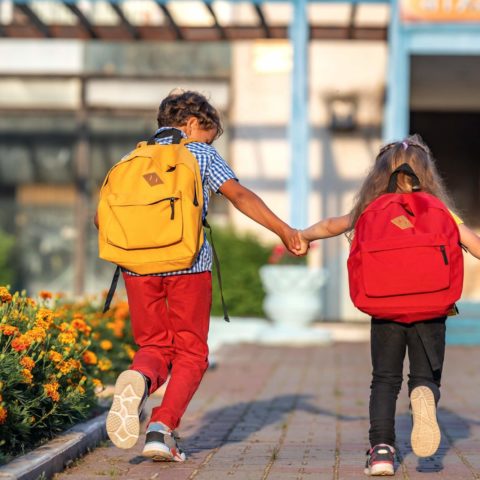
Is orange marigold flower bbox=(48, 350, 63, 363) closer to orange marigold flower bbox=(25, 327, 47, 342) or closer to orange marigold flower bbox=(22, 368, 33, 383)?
orange marigold flower bbox=(25, 327, 47, 342)

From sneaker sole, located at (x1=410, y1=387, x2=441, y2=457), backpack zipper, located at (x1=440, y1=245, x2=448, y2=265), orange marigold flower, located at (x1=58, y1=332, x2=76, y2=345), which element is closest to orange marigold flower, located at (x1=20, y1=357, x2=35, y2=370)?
orange marigold flower, located at (x1=58, y1=332, x2=76, y2=345)

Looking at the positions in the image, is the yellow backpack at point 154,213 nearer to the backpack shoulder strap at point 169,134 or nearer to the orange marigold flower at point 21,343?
the backpack shoulder strap at point 169,134

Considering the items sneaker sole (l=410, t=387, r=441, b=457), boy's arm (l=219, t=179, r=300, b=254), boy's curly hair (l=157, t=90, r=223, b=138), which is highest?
boy's curly hair (l=157, t=90, r=223, b=138)

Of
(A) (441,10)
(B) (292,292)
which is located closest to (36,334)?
(B) (292,292)

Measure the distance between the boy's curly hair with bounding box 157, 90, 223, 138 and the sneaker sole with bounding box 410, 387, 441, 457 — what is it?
1733mm

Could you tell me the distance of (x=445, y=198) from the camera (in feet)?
17.6

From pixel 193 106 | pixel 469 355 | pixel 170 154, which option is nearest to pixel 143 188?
pixel 170 154

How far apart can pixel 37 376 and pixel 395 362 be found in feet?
5.66

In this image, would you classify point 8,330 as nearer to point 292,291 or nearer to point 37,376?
point 37,376

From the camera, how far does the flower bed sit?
5172 millimetres

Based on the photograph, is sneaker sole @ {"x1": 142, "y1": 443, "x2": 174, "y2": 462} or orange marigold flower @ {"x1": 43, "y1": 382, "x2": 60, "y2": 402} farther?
orange marigold flower @ {"x1": 43, "y1": 382, "x2": 60, "y2": 402}

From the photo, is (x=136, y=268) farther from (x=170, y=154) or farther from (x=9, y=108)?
(x=9, y=108)

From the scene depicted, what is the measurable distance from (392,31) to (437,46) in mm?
562

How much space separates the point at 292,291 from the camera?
13.7 metres
